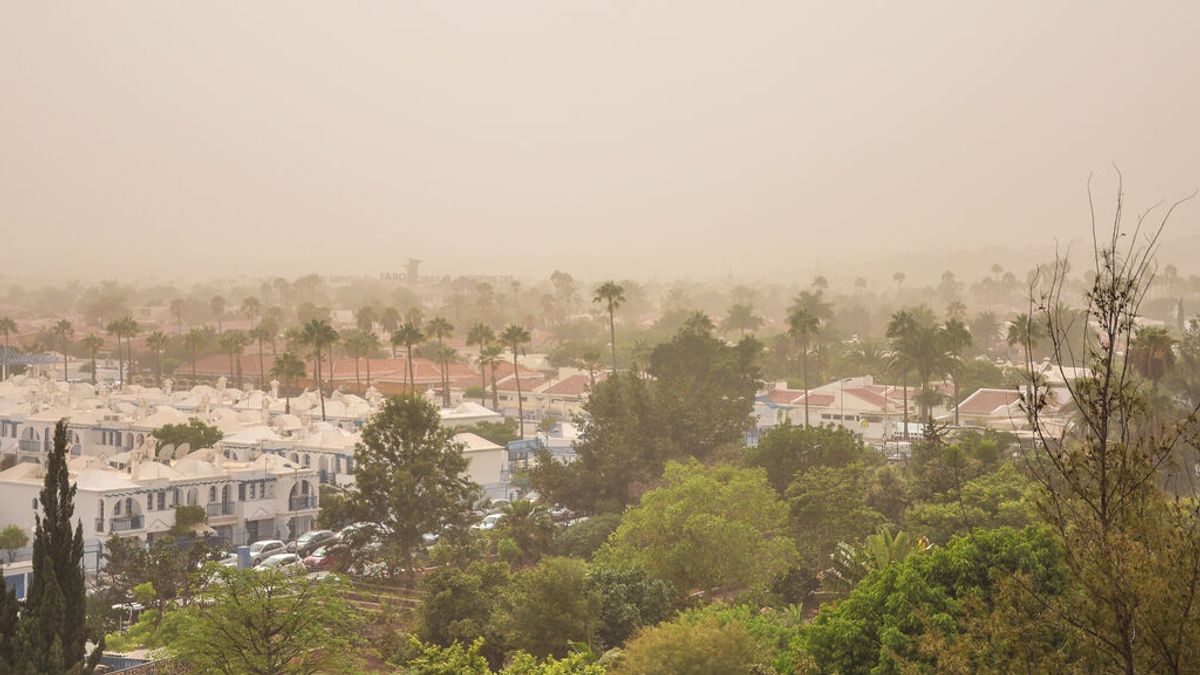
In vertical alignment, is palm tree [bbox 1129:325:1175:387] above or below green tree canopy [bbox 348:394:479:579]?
above

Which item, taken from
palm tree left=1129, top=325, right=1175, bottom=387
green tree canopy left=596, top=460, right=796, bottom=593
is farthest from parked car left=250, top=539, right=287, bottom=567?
palm tree left=1129, top=325, right=1175, bottom=387

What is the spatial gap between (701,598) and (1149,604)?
20.4m

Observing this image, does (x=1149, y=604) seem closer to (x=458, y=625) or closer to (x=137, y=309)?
(x=458, y=625)

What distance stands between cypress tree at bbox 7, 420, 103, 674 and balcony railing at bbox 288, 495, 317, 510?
24351 millimetres

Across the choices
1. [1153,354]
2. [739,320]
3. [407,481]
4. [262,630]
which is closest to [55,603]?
[262,630]

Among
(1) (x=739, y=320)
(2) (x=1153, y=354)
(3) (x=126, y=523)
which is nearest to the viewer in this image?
(3) (x=126, y=523)

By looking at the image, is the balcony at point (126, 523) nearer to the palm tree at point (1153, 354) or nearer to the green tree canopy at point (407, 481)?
the green tree canopy at point (407, 481)

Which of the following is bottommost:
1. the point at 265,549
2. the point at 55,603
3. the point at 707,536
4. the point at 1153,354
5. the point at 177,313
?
the point at 265,549

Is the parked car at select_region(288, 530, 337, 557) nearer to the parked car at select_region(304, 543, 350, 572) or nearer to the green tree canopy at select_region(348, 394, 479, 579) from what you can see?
the parked car at select_region(304, 543, 350, 572)

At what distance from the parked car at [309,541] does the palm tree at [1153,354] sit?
95.4ft

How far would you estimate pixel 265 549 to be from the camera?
41.6 metres

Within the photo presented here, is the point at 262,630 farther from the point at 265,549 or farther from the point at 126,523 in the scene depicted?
the point at 126,523

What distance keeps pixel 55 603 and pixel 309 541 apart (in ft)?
70.4

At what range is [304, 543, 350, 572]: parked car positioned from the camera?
119 feet
